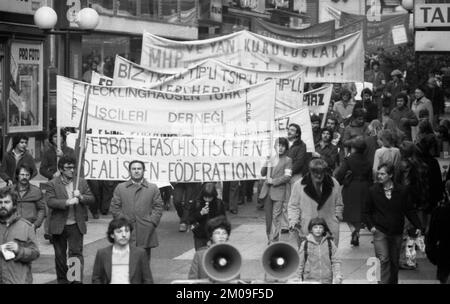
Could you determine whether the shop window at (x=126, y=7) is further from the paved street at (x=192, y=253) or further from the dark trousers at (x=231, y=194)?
the paved street at (x=192, y=253)

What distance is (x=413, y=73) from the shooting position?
28.1 metres

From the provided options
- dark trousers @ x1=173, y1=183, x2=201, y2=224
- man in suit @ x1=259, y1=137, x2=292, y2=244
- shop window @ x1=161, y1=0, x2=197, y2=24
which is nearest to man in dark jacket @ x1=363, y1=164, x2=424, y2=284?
man in suit @ x1=259, y1=137, x2=292, y2=244

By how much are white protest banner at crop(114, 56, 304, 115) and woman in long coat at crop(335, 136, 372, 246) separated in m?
2.15

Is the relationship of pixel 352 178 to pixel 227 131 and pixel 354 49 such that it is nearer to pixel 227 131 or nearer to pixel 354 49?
pixel 227 131

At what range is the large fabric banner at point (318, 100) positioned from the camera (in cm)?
1958

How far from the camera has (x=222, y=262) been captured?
832 centimetres

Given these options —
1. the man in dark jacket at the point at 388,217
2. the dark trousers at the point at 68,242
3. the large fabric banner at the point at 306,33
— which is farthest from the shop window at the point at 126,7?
the man in dark jacket at the point at 388,217

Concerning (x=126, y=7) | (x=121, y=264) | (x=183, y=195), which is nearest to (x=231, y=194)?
(x=183, y=195)

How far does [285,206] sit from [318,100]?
5.10m

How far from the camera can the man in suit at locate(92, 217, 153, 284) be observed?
9109 mm

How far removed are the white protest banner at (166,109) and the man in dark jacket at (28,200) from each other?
1503 mm

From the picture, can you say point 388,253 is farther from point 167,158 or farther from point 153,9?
point 153,9
